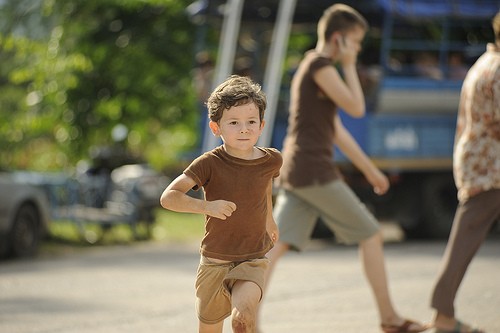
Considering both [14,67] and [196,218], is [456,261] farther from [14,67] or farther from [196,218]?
[196,218]

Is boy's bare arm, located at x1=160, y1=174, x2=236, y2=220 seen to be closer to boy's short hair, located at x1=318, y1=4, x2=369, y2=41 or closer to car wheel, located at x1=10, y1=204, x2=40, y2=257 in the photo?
boy's short hair, located at x1=318, y1=4, x2=369, y2=41

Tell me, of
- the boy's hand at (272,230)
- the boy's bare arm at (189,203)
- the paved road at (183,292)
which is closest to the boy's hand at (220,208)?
the boy's bare arm at (189,203)

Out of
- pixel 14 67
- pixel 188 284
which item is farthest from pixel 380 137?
pixel 14 67

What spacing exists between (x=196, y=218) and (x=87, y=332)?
44.8 ft

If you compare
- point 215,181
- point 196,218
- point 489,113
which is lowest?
point 196,218

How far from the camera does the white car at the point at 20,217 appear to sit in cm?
1340

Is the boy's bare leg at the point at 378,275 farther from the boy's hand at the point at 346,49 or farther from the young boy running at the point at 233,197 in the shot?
the young boy running at the point at 233,197

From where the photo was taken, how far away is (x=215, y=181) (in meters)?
5.29

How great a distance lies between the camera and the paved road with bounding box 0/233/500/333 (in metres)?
8.31

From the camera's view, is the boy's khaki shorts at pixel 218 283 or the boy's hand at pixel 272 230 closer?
the boy's khaki shorts at pixel 218 283

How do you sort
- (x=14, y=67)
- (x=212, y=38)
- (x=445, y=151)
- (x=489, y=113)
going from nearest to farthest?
1. (x=489, y=113)
2. (x=445, y=151)
3. (x=212, y=38)
4. (x=14, y=67)

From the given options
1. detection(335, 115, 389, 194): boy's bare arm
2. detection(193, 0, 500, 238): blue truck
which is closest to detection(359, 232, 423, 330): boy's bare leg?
detection(335, 115, 389, 194): boy's bare arm

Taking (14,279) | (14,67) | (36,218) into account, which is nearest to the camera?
(14,279)

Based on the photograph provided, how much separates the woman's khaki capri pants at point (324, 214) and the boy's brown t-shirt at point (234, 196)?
6.71ft
